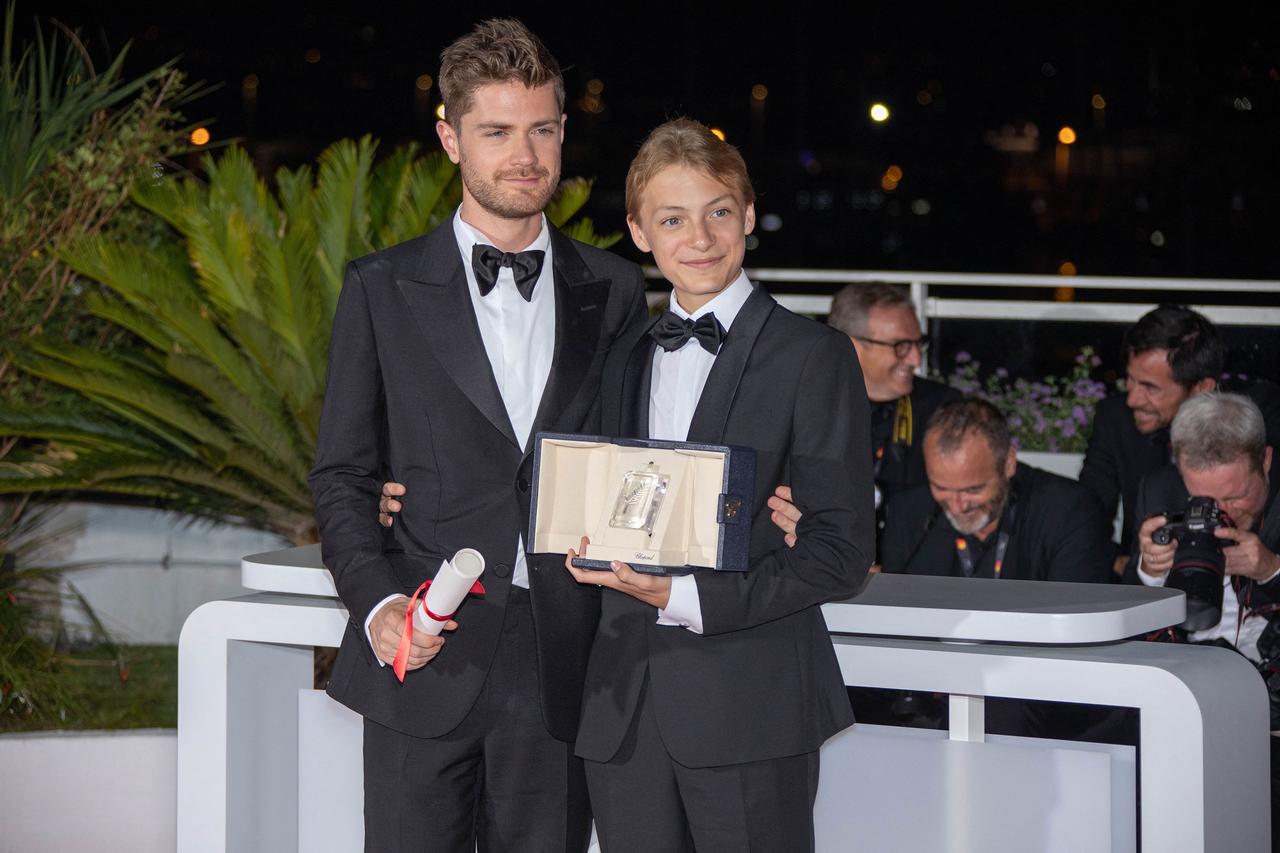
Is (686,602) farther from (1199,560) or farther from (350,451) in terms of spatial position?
(1199,560)

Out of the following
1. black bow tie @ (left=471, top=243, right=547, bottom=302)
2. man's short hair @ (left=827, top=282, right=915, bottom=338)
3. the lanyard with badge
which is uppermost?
man's short hair @ (left=827, top=282, right=915, bottom=338)

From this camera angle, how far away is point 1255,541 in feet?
11.2

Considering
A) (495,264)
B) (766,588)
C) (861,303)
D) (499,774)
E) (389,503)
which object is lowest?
(499,774)

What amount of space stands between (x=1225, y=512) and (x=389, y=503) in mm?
2281

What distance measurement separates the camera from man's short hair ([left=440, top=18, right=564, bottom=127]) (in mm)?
2277

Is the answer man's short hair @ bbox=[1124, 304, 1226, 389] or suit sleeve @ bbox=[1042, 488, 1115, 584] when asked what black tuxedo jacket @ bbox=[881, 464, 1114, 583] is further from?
man's short hair @ bbox=[1124, 304, 1226, 389]

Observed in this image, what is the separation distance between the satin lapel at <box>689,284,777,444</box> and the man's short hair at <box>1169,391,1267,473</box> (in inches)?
83.6

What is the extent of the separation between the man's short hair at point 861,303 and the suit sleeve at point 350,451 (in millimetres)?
3013

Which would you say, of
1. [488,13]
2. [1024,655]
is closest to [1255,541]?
[1024,655]

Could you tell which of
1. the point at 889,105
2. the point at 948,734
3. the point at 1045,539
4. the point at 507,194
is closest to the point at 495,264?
the point at 507,194

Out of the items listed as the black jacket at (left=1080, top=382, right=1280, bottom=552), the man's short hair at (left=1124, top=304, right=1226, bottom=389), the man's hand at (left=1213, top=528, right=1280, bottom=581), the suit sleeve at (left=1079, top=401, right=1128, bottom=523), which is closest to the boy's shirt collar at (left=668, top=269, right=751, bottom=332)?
the man's hand at (left=1213, top=528, right=1280, bottom=581)

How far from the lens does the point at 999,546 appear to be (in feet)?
12.8

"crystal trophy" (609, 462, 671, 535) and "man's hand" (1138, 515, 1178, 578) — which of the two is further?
"man's hand" (1138, 515, 1178, 578)

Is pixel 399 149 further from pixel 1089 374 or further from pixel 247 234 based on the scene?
pixel 1089 374
